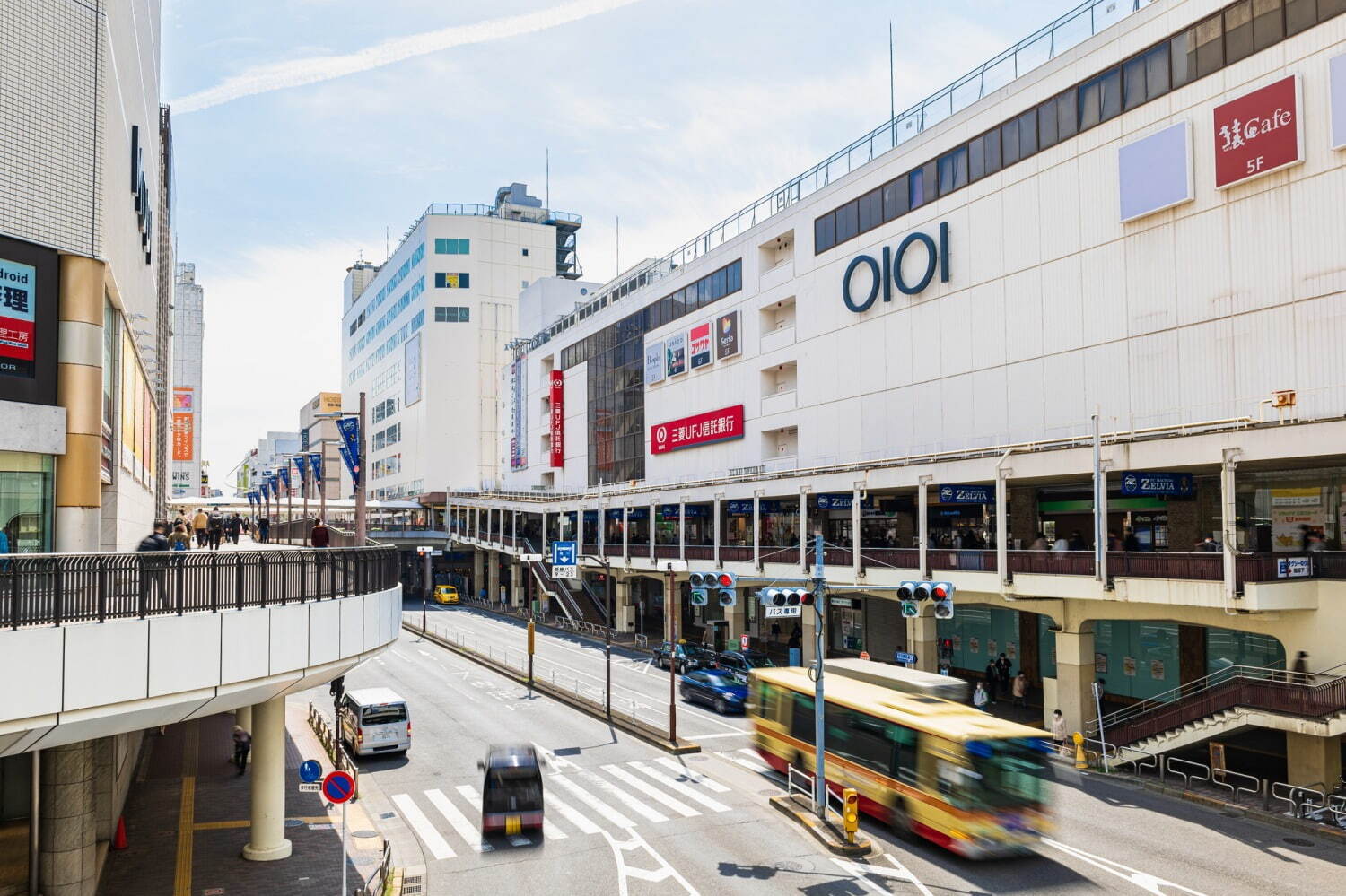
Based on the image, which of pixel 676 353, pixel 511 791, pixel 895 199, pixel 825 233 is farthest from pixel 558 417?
pixel 511 791

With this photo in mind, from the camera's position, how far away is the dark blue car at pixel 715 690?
39562 millimetres

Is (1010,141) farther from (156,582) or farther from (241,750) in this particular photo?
(241,750)

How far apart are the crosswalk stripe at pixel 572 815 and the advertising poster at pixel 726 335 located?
1447 inches

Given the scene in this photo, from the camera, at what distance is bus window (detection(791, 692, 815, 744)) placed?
88.3 ft

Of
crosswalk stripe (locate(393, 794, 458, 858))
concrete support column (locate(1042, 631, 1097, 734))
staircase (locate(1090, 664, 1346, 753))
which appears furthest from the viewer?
concrete support column (locate(1042, 631, 1097, 734))

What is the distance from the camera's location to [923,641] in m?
40.3

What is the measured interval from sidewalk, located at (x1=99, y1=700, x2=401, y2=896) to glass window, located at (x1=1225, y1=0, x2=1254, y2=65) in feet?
114

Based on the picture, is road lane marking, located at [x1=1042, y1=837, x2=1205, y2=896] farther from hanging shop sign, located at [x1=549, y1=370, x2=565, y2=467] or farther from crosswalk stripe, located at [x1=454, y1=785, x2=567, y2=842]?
hanging shop sign, located at [x1=549, y1=370, x2=565, y2=467]

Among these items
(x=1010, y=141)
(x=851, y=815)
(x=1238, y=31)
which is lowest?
(x=851, y=815)

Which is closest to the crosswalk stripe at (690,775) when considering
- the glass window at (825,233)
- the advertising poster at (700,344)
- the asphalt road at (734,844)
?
the asphalt road at (734,844)

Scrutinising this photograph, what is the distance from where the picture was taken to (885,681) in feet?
86.3

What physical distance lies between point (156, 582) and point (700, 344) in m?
50.7

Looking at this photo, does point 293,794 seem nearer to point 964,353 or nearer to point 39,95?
point 39,95

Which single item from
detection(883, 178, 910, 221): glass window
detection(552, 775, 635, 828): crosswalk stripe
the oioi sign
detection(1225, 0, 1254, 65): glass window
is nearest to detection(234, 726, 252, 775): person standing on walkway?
detection(552, 775, 635, 828): crosswalk stripe
